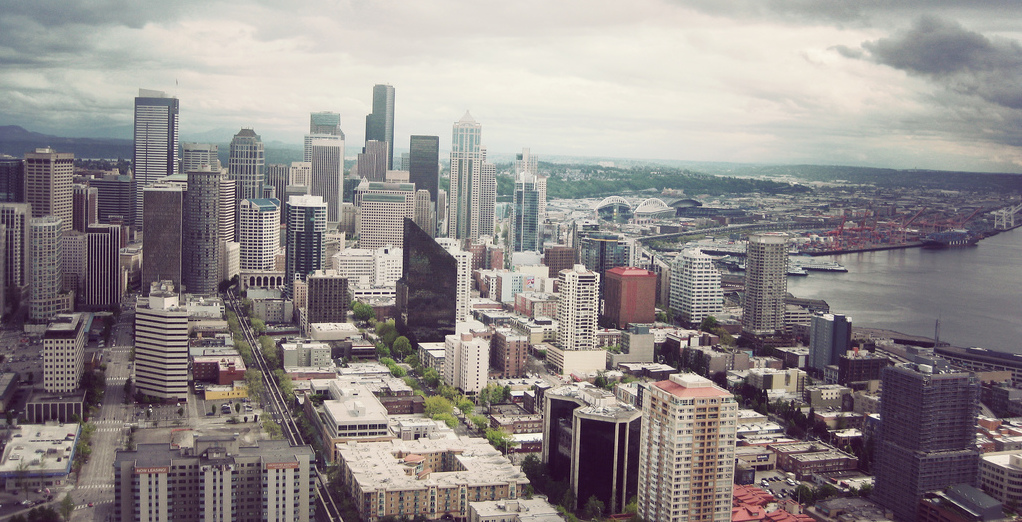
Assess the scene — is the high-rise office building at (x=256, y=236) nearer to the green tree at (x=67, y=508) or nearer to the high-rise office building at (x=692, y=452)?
the green tree at (x=67, y=508)

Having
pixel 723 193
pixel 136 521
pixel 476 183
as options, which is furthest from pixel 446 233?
pixel 136 521

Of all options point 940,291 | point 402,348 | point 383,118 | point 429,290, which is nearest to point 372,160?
point 383,118

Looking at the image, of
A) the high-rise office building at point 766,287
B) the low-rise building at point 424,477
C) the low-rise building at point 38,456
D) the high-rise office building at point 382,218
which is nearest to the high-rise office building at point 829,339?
the high-rise office building at point 766,287

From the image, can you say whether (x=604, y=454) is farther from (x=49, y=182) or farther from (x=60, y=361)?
(x=49, y=182)

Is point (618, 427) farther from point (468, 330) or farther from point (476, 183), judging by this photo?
point (476, 183)

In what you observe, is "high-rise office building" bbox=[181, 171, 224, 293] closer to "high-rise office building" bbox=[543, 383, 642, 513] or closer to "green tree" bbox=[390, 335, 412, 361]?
"green tree" bbox=[390, 335, 412, 361]

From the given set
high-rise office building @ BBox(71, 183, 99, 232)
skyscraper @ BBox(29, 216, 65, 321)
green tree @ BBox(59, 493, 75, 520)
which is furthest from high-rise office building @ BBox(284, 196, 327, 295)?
green tree @ BBox(59, 493, 75, 520)
